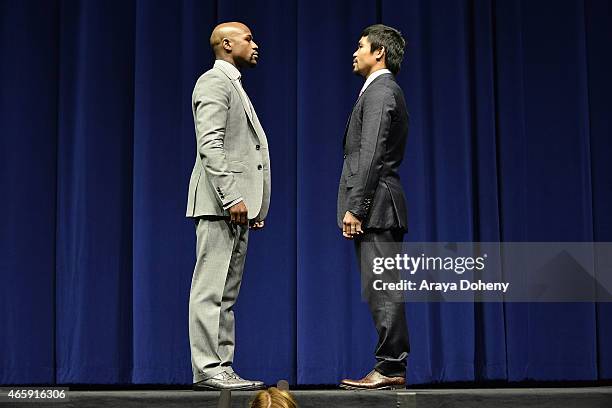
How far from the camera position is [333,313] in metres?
4.38

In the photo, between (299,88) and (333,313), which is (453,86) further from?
(333,313)

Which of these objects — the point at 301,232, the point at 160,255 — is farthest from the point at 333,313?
the point at 160,255

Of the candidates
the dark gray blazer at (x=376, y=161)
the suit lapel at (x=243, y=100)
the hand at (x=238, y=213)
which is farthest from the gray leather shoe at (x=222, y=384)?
the suit lapel at (x=243, y=100)

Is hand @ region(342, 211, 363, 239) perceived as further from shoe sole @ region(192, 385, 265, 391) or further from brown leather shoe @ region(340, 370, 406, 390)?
shoe sole @ region(192, 385, 265, 391)

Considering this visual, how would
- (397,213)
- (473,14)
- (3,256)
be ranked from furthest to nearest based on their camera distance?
(473,14) → (3,256) → (397,213)

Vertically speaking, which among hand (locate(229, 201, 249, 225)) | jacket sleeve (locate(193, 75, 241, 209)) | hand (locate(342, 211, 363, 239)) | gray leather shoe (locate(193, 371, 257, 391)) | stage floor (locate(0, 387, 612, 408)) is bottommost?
stage floor (locate(0, 387, 612, 408))

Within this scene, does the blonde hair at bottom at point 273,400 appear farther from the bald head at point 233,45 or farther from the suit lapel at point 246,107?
the bald head at point 233,45

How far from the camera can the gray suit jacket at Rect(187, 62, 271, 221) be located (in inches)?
117

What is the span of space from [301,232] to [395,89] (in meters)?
1.41

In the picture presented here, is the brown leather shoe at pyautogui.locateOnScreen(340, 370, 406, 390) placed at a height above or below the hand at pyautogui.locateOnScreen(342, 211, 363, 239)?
below

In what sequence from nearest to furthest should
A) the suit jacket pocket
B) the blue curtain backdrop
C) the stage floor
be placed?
1. the stage floor
2. the suit jacket pocket
3. the blue curtain backdrop

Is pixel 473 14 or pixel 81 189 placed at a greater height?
pixel 473 14

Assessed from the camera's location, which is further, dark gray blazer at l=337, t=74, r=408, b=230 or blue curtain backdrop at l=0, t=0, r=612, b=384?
blue curtain backdrop at l=0, t=0, r=612, b=384

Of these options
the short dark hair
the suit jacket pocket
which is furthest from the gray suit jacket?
the short dark hair
